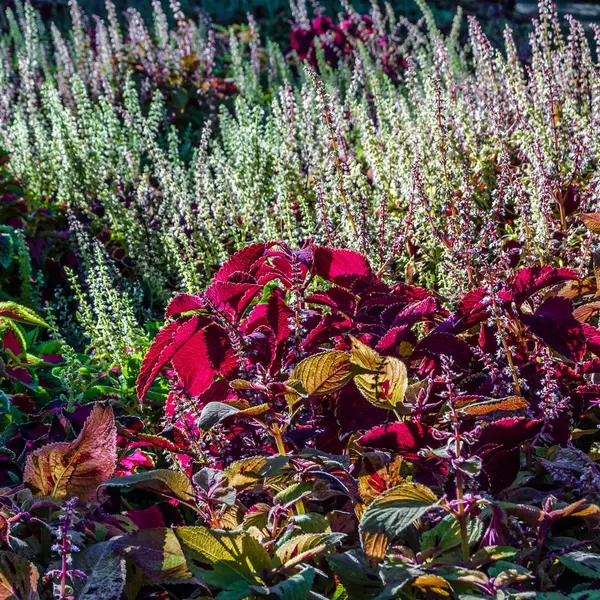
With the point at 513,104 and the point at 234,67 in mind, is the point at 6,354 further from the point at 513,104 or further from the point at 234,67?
the point at 234,67

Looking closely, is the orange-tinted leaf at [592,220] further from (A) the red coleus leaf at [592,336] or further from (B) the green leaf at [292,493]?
(B) the green leaf at [292,493]

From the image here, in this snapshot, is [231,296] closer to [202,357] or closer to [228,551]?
[202,357]

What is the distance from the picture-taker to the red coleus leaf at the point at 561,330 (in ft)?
4.99

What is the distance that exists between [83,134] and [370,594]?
416cm

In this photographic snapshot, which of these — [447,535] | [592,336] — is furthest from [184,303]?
[592,336]

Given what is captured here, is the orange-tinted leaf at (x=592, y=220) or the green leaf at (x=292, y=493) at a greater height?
the orange-tinted leaf at (x=592, y=220)

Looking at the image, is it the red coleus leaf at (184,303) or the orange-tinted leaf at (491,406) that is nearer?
the orange-tinted leaf at (491,406)

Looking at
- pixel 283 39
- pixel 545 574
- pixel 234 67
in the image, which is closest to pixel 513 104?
pixel 545 574

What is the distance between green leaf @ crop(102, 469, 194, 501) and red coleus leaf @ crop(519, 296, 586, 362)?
69cm

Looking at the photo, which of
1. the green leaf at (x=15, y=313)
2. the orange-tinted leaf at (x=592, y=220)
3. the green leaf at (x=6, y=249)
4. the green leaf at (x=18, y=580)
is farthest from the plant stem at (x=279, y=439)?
the green leaf at (x=6, y=249)

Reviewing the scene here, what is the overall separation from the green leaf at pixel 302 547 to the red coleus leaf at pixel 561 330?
58 cm

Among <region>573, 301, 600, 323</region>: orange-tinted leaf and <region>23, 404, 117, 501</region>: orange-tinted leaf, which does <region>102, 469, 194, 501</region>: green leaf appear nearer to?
<region>23, 404, 117, 501</region>: orange-tinted leaf

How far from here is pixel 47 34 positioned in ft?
31.7

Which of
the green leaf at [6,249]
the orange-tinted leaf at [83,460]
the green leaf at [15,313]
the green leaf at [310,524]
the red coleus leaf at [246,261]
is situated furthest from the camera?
the green leaf at [6,249]
